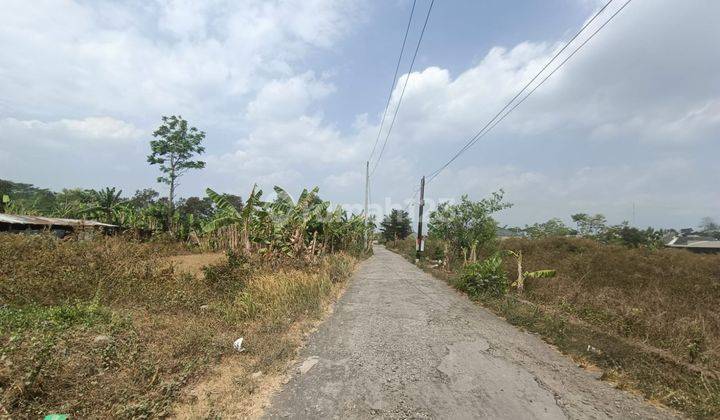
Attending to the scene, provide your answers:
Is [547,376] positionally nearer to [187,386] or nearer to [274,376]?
[274,376]

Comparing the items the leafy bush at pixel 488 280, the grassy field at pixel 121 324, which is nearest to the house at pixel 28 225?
the grassy field at pixel 121 324

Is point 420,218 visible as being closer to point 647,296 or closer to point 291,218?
point 291,218

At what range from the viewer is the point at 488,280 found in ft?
38.3

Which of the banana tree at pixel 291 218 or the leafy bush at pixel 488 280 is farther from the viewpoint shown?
the banana tree at pixel 291 218

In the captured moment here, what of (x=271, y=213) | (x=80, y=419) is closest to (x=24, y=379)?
(x=80, y=419)

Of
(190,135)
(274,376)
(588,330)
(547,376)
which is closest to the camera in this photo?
(274,376)

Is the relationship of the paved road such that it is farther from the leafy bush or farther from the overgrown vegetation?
the leafy bush

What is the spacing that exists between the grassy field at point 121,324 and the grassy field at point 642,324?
502 centimetres

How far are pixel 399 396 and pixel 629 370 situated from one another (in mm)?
3729

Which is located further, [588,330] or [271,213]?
[271,213]

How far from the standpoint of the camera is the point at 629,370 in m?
5.45

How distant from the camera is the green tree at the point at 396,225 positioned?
205 ft

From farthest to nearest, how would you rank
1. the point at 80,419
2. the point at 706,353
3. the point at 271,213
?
the point at 271,213 < the point at 706,353 < the point at 80,419

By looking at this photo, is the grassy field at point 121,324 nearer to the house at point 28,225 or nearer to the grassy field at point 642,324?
the grassy field at point 642,324
